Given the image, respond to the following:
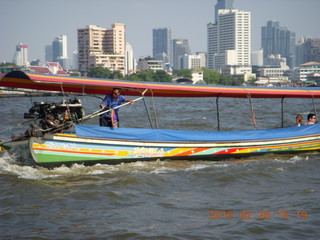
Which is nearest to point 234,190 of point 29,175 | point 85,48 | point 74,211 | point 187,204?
point 187,204

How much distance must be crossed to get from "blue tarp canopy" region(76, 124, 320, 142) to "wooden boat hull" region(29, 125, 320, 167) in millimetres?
97

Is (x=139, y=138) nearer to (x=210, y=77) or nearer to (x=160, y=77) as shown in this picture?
(x=160, y=77)

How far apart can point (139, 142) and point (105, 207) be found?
3.04 meters

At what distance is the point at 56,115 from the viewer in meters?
11.8

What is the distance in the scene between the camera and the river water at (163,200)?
797 centimetres

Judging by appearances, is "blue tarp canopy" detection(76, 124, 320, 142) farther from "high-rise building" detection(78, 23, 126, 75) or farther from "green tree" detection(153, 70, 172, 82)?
"high-rise building" detection(78, 23, 126, 75)

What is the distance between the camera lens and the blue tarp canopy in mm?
11452

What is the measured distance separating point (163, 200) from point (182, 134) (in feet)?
10.6

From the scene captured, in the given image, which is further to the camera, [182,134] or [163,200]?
[182,134]

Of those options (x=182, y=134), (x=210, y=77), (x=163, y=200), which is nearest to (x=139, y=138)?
(x=182, y=134)

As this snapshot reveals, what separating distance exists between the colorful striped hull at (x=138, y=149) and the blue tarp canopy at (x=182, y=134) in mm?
113

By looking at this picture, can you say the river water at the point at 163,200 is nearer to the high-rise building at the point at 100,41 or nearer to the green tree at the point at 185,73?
the green tree at the point at 185,73
